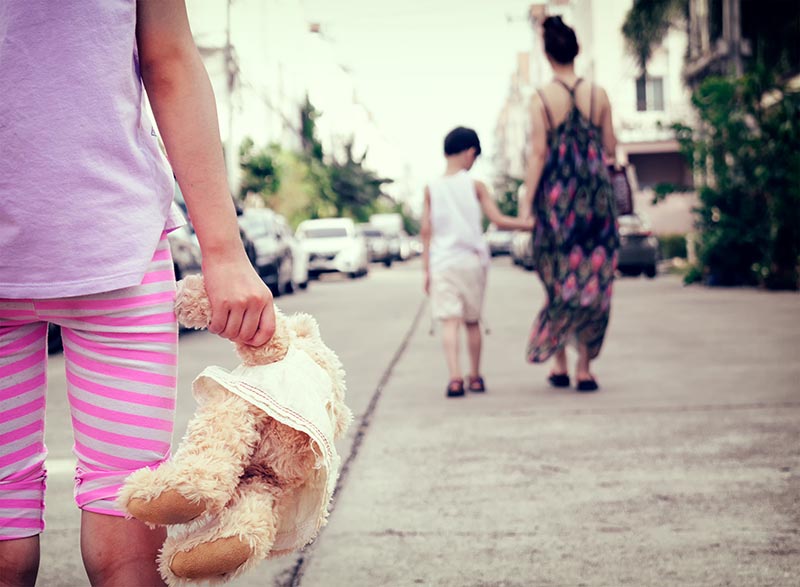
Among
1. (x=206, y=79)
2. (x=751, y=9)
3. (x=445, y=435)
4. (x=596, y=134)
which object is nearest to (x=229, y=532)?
(x=206, y=79)

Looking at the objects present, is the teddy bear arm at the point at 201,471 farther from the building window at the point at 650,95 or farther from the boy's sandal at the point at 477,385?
the building window at the point at 650,95

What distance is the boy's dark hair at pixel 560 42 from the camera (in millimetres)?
6199

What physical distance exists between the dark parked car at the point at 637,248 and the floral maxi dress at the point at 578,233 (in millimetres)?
15354

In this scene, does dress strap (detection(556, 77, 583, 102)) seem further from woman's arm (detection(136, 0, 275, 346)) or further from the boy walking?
woman's arm (detection(136, 0, 275, 346))

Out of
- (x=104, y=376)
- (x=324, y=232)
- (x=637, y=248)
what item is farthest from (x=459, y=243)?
(x=324, y=232)

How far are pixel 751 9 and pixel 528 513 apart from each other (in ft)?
68.7

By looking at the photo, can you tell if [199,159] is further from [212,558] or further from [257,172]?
[257,172]

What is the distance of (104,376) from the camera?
68.0 inches

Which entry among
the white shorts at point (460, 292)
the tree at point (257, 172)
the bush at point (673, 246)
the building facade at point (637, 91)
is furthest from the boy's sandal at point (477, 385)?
the building facade at point (637, 91)

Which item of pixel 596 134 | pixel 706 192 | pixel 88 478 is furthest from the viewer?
pixel 706 192

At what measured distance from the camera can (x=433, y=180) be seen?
6590 mm

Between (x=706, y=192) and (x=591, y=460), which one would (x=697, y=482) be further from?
(x=706, y=192)

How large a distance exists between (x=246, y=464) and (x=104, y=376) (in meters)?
0.27

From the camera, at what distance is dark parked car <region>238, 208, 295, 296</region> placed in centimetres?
1591
